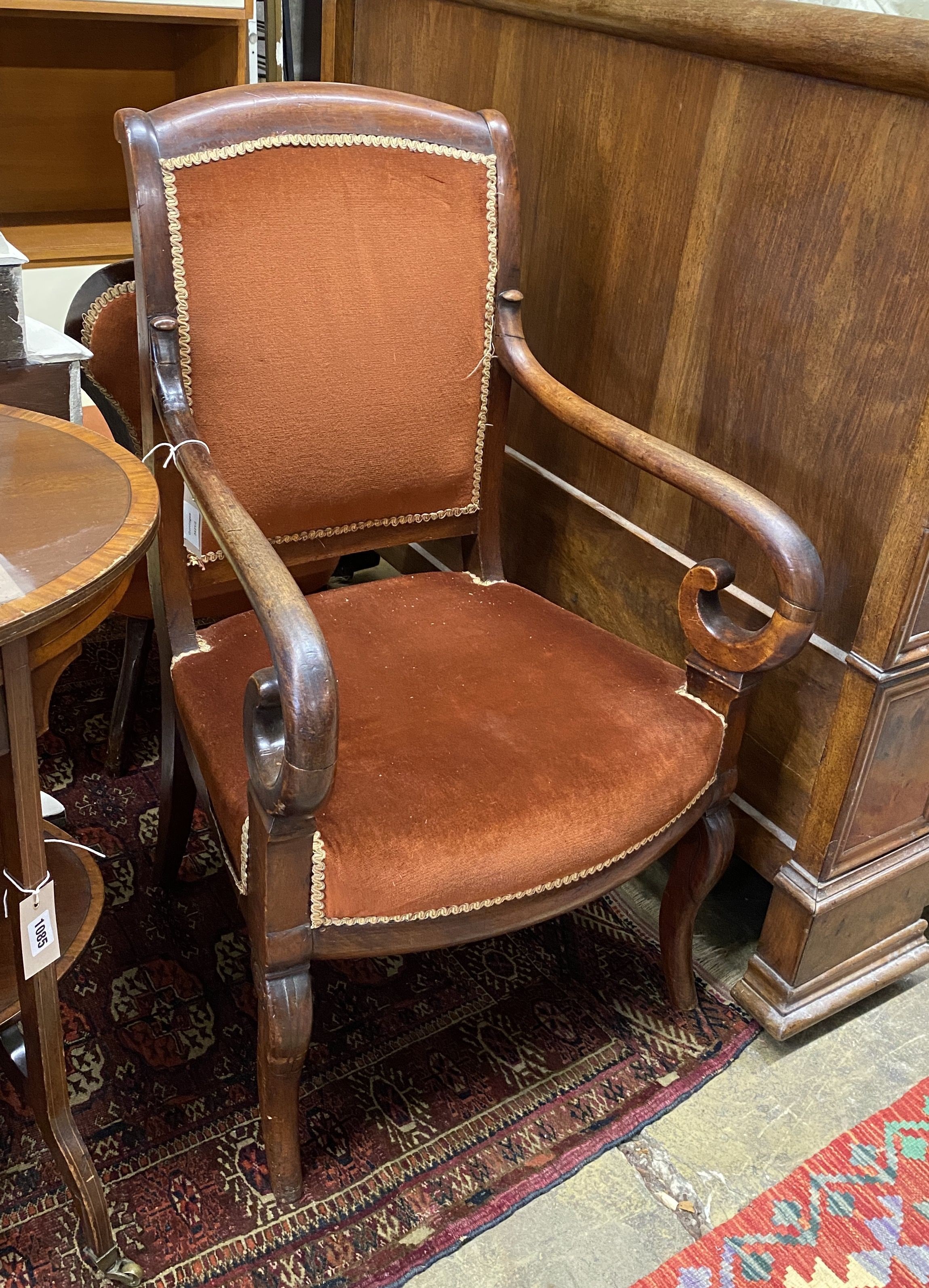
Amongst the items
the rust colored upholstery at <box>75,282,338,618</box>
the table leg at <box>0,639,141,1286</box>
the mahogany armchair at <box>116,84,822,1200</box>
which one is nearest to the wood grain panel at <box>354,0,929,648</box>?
the mahogany armchair at <box>116,84,822,1200</box>

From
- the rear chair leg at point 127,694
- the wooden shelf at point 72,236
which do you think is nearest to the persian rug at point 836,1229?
the rear chair leg at point 127,694

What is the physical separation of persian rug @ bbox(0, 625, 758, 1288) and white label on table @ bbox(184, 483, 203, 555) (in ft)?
1.92

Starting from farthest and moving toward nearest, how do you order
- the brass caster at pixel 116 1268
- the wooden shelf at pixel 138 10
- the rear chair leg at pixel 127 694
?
the wooden shelf at pixel 138 10, the rear chair leg at pixel 127 694, the brass caster at pixel 116 1268

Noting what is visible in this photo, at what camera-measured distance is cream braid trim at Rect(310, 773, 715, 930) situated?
1.02 metres

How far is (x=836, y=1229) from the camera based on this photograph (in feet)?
4.17

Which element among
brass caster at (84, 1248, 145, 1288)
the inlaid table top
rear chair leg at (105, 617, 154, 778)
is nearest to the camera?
the inlaid table top

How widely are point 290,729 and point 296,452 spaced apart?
1.70ft

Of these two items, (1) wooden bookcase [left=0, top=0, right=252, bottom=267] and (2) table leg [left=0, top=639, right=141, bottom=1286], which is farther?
(1) wooden bookcase [left=0, top=0, right=252, bottom=267]

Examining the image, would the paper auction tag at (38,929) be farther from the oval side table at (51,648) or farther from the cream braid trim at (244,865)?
the cream braid trim at (244,865)

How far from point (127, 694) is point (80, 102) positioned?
150cm

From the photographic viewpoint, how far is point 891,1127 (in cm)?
140

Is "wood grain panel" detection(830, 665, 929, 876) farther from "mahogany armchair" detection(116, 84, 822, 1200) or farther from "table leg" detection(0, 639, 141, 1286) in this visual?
"table leg" detection(0, 639, 141, 1286)

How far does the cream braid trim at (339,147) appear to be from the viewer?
3.89 feet

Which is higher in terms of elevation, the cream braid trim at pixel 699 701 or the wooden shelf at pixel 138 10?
the wooden shelf at pixel 138 10
